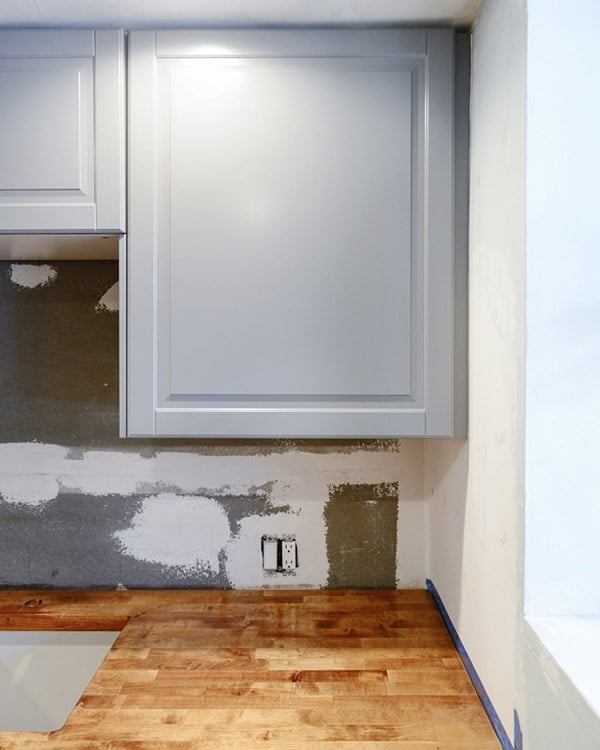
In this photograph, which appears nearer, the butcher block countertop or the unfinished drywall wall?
the butcher block countertop

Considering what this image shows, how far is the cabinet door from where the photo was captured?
1303 mm

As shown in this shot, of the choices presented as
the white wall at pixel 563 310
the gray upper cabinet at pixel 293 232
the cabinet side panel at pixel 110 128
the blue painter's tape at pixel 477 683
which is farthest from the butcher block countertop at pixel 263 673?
the cabinet side panel at pixel 110 128

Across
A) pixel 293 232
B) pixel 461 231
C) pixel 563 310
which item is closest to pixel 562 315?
pixel 563 310

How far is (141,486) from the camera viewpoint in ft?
5.71

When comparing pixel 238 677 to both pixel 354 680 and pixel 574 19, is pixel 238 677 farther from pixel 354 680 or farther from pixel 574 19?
pixel 574 19

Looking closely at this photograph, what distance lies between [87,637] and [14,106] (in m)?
1.35

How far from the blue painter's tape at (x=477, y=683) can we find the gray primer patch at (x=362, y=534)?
0.19 m

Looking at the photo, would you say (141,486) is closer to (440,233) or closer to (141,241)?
(141,241)

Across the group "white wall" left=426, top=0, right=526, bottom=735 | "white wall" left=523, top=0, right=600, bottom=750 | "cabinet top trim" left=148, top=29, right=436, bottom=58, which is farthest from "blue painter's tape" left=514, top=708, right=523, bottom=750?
"cabinet top trim" left=148, top=29, right=436, bottom=58

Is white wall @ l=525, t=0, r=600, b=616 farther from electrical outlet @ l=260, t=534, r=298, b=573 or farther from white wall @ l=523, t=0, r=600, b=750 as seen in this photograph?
electrical outlet @ l=260, t=534, r=298, b=573

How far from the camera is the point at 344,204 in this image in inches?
51.5

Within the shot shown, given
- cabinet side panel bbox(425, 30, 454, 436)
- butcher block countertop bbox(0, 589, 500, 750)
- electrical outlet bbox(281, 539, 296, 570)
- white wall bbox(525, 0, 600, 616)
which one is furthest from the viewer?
electrical outlet bbox(281, 539, 296, 570)

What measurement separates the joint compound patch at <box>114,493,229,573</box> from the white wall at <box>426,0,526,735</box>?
71 cm

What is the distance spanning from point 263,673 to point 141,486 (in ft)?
2.27
